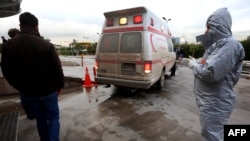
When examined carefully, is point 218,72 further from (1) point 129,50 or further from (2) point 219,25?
(1) point 129,50

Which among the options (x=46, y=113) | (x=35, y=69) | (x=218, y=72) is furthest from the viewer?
(x=46, y=113)

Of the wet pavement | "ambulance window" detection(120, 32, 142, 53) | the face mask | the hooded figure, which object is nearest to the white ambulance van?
"ambulance window" detection(120, 32, 142, 53)

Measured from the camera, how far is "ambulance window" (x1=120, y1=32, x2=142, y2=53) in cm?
597

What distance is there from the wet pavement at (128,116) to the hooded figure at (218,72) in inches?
59.0

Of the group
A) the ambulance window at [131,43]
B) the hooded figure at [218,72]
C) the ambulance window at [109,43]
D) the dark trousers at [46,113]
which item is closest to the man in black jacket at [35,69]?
the dark trousers at [46,113]

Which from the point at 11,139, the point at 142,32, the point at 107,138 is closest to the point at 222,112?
the point at 107,138

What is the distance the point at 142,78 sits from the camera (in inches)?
235

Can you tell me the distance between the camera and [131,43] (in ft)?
20.0

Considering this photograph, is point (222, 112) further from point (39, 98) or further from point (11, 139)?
point (11, 139)

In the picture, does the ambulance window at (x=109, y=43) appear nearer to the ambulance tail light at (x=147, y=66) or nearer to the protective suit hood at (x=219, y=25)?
the ambulance tail light at (x=147, y=66)

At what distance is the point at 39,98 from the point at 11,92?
5.48 meters

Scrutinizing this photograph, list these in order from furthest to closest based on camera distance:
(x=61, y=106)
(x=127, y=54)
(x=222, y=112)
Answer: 1. (x=127, y=54)
2. (x=61, y=106)
3. (x=222, y=112)

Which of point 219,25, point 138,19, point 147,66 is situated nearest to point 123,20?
point 138,19

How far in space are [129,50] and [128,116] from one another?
2221 mm
